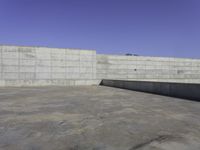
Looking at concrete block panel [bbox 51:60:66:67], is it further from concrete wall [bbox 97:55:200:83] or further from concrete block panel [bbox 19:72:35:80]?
concrete wall [bbox 97:55:200:83]

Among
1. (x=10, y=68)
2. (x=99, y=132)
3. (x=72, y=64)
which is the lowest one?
(x=99, y=132)

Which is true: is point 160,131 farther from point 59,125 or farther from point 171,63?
point 171,63

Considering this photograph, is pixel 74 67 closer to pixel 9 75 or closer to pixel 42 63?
pixel 42 63

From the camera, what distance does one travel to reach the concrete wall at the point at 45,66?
12758 mm

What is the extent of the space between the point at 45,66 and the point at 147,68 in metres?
9.25

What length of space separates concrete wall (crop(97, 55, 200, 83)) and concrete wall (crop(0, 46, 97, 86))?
1.29 metres

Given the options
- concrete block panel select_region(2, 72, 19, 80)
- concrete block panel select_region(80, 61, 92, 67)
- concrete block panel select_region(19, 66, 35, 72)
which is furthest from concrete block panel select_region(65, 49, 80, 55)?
concrete block panel select_region(2, 72, 19, 80)

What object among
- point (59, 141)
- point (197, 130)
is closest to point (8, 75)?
point (59, 141)

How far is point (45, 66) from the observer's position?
13.7 meters

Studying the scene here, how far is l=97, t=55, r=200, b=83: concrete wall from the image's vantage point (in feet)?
51.3

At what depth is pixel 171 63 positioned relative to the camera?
58.7 ft

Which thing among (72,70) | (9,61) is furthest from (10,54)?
(72,70)

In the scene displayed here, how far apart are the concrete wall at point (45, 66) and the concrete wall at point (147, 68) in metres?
1.29

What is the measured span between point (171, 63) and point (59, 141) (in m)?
17.3
